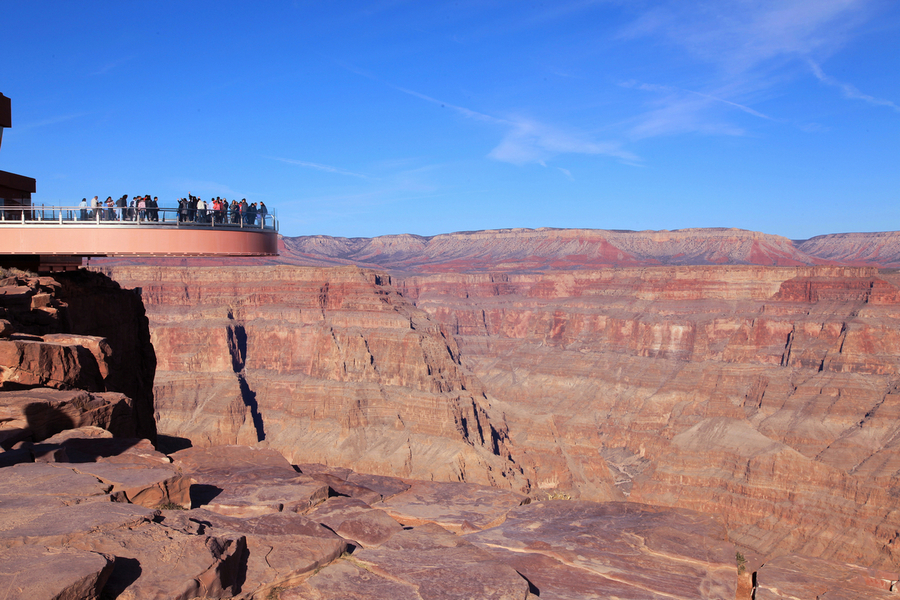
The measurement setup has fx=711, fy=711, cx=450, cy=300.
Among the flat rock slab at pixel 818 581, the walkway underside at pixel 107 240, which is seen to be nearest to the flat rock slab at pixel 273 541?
the flat rock slab at pixel 818 581

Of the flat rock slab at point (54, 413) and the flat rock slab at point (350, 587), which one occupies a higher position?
the flat rock slab at point (54, 413)

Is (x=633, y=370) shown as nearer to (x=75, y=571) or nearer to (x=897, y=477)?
(x=897, y=477)

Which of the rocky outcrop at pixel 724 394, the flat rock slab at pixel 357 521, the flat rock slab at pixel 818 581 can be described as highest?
the flat rock slab at pixel 357 521

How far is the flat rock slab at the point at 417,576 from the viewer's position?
8266 millimetres

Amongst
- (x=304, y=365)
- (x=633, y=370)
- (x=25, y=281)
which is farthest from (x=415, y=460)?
(x=25, y=281)

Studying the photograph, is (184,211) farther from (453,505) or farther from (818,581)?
(818,581)

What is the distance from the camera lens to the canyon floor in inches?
366

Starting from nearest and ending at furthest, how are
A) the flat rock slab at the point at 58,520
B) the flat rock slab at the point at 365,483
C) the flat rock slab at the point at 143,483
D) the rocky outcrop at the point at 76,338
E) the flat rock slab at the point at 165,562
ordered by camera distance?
1. the flat rock slab at the point at 165,562
2. the flat rock slab at the point at 58,520
3. the flat rock slab at the point at 143,483
4. the flat rock slab at the point at 365,483
5. the rocky outcrop at the point at 76,338

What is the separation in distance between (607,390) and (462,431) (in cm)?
3282

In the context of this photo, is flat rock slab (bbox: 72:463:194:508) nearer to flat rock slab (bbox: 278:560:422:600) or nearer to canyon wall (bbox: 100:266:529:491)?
flat rock slab (bbox: 278:560:422:600)

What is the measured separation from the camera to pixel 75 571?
6.75 meters

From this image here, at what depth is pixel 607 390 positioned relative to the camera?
106 m

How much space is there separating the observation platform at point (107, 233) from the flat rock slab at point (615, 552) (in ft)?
47.7

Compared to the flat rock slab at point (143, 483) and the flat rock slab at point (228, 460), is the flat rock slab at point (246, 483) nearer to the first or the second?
the flat rock slab at point (228, 460)
